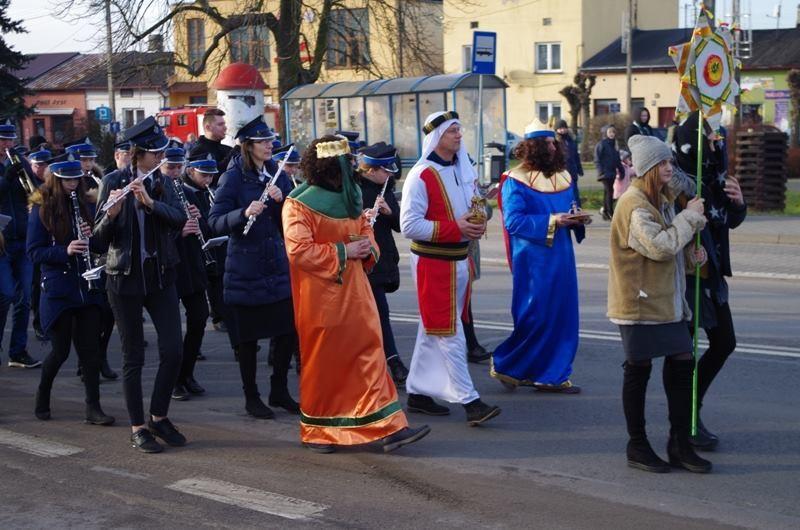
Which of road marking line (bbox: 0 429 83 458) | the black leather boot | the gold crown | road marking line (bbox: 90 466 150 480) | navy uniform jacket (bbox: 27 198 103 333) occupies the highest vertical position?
the gold crown

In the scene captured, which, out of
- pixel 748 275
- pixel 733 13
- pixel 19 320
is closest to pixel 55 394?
pixel 19 320

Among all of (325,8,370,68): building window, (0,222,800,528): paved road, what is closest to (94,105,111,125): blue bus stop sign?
(325,8,370,68): building window

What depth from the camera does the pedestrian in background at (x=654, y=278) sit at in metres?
5.89

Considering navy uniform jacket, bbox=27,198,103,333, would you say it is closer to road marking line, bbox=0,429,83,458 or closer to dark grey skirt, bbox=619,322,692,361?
road marking line, bbox=0,429,83,458

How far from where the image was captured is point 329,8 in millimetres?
27109

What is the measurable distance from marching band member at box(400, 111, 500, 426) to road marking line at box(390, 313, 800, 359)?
9.00 ft

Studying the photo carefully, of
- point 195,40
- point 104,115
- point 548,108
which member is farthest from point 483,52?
point 548,108

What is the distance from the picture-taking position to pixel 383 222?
8.68 metres

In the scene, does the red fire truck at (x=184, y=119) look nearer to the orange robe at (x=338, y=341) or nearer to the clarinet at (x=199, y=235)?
the clarinet at (x=199, y=235)

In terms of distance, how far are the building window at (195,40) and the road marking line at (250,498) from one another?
24.8 meters

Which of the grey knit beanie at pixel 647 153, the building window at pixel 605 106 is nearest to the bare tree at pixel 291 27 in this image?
the grey knit beanie at pixel 647 153

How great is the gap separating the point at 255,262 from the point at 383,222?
1452mm

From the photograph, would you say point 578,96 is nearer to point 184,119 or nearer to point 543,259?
point 184,119

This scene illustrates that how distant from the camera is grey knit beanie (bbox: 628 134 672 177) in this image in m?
5.96
